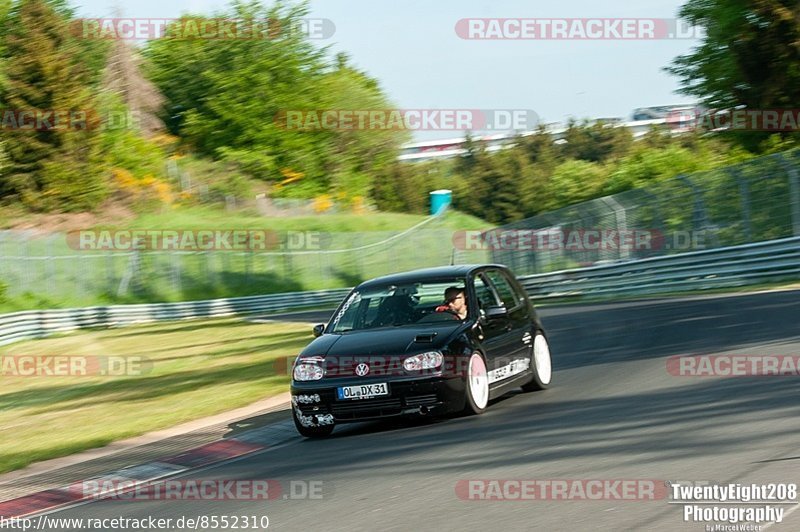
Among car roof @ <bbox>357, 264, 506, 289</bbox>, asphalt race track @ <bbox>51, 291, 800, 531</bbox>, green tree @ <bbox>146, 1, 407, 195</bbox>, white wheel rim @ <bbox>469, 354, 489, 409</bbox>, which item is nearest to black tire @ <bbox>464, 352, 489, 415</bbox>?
white wheel rim @ <bbox>469, 354, 489, 409</bbox>

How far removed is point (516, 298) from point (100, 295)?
38.5 meters

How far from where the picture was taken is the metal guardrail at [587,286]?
24.2 meters

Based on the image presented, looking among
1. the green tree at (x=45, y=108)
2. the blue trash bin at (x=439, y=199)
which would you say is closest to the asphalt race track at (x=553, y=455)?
the green tree at (x=45, y=108)

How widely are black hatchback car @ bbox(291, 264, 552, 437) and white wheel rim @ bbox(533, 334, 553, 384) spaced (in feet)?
0.10

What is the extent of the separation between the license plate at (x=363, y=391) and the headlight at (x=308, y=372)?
28 cm

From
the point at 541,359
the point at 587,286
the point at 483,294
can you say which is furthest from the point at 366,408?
the point at 587,286

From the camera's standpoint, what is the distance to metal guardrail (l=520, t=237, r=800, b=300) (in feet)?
78.3

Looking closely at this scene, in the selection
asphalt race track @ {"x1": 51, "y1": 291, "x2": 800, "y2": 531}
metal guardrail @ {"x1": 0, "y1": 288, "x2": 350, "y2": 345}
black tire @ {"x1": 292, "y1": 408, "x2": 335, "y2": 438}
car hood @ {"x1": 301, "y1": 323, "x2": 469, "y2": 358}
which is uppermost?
car hood @ {"x1": 301, "y1": 323, "x2": 469, "y2": 358}

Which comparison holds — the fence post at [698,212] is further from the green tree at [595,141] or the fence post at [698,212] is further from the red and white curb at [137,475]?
the green tree at [595,141]

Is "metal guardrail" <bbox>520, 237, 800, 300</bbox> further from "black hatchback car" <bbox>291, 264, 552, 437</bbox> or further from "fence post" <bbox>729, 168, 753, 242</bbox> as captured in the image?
"black hatchback car" <bbox>291, 264, 552, 437</bbox>

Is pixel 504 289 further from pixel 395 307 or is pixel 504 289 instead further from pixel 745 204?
pixel 745 204

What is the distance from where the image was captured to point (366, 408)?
10.3 m

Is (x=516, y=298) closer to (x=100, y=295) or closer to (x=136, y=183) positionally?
(x=100, y=295)

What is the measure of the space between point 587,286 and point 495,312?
19774 millimetres
